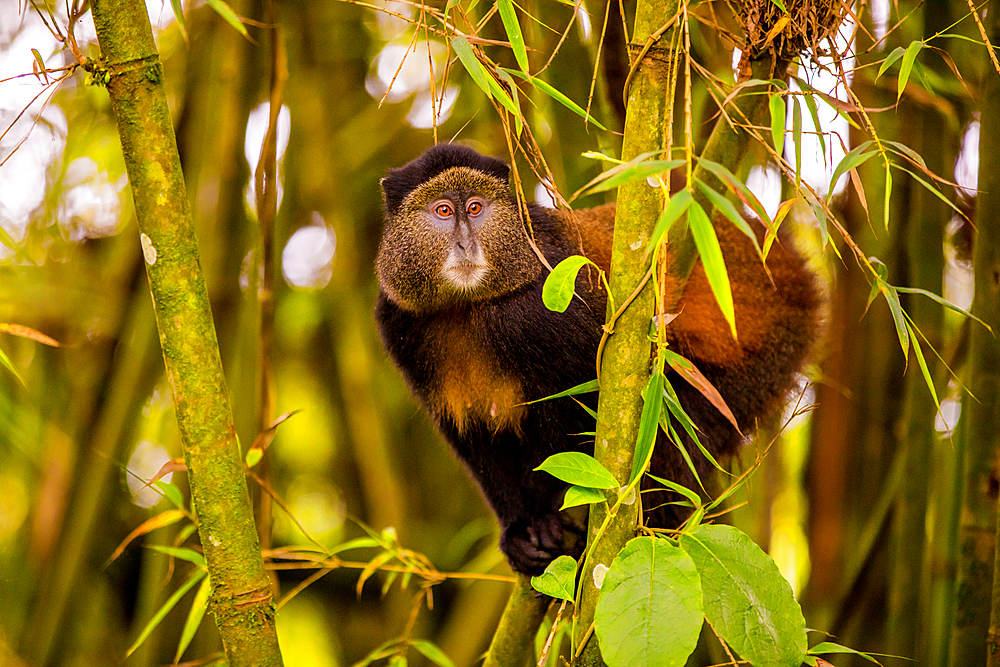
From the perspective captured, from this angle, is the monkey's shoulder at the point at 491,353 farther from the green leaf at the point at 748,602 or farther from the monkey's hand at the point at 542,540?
the green leaf at the point at 748,602

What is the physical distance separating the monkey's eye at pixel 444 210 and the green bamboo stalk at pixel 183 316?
41.7 inches

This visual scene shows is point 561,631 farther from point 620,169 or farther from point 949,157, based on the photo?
point 949,157

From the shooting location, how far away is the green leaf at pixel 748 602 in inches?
38.9

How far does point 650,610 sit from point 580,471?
0.20 metres

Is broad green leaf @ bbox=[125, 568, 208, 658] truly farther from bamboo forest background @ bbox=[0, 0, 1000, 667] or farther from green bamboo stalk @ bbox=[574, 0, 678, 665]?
green bamboo stalk @ bbox=[574, 0, 678, 665]

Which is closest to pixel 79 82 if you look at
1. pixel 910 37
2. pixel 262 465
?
pixel 262 465

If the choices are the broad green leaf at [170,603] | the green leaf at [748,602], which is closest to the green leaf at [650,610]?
the green leaf at [748,602]

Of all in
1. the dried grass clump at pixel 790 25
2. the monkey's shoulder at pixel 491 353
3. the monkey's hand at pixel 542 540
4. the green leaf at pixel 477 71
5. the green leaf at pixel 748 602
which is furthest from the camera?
the monkey's hand at pixel 542 540

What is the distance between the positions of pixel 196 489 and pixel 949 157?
240 centimetres

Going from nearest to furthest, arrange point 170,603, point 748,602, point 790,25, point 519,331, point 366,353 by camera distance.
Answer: point 748,602
point 790,25
point 170,603
point 519,331
point 366,353

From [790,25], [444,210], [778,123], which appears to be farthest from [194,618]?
[790,25]

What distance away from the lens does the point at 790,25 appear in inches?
57.6

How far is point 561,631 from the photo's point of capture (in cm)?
207

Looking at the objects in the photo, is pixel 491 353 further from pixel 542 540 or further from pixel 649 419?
pixel 649 419
